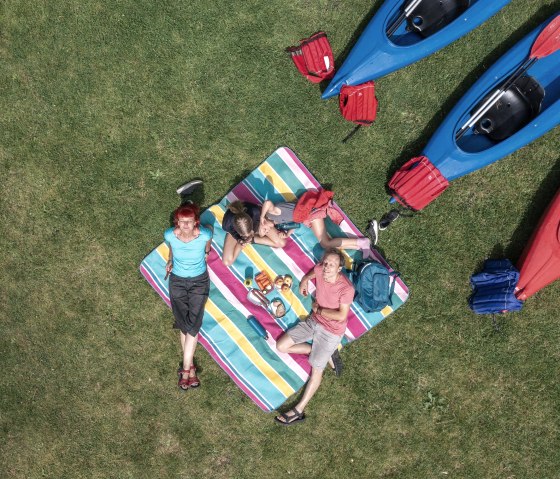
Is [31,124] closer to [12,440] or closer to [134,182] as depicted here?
[134,182]

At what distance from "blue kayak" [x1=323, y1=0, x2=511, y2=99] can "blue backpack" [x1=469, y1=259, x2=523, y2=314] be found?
3.14 m

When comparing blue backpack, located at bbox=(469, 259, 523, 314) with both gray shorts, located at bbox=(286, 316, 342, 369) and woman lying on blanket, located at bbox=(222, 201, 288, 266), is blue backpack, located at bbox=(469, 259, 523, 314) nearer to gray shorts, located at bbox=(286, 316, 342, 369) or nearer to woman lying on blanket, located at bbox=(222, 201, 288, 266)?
gray shorts, located at bbox=(286, 316, 342, 369)

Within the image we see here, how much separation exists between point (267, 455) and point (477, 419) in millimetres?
3143

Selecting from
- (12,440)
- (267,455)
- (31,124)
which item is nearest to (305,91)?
(31,124)

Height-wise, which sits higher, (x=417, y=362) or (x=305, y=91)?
(x=305, y=91)

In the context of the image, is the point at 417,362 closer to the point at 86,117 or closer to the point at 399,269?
the point at 399,269

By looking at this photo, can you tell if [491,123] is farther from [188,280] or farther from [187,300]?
[187,300]

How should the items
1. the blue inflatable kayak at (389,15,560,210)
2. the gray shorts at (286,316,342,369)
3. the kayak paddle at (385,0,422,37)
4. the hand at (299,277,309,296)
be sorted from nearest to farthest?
the blue inflatable kayak at (389,15,560,210) → the kayak paddle at (385,0,422,37) → the gray shorts at (286,316,342,369) → the hand at (299,277,309,296)

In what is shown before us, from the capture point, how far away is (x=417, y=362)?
294 inches

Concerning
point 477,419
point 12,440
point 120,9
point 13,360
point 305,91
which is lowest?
point 477,419

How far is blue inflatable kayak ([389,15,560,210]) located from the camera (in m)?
6.80

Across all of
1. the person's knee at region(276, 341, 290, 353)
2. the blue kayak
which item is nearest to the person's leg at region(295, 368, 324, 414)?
the person's knee at region(276, 341, 290, 353)

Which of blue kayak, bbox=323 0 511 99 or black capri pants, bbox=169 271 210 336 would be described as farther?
black capri pants, bbox=169 271 210 336

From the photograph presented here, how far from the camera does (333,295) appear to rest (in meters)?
6.97
